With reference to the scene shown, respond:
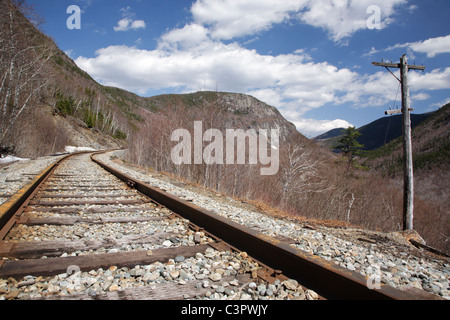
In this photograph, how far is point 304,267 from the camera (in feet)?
7.10

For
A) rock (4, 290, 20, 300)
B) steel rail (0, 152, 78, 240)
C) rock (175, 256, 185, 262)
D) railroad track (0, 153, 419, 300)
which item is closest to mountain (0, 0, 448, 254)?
steel rail (0, 152, 78, 240)

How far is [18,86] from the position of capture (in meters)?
19.1

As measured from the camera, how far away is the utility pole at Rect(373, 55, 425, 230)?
1009 centimetres

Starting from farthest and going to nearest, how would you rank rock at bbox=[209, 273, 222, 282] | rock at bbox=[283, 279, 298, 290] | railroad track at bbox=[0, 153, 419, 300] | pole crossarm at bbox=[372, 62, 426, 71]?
pole crossarm at bbox=[372, 62, 426, 71] → rock at bbox=[209, 273, 222, 282] → rock at bbox=[283, 279, 298, 290] → railroad track at bbox=[0, 153, 419, 300]

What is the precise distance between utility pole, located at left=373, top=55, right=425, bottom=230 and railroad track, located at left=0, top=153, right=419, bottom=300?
950 cm

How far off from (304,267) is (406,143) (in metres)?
10.3

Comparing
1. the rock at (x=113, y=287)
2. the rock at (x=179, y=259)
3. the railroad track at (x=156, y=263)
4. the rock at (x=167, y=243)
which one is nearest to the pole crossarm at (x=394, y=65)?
the railroad track at (x=156, y=263)

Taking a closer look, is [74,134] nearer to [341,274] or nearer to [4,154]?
[4,154]

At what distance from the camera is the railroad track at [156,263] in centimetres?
192

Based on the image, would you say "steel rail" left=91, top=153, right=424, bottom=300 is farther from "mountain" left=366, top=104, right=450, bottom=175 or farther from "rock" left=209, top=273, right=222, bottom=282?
"mountain" left=366, top=104, right=450, bottom=175

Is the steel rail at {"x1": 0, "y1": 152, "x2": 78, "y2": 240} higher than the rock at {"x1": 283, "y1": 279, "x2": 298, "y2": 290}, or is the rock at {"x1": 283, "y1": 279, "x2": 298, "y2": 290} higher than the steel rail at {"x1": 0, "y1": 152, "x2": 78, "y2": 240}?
the steel rail at {"x1": 0, "y1": 152, "x2": 78, "y2": 240}

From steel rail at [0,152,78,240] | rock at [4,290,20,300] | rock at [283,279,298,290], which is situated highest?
steel rail at [0,152,78,240]

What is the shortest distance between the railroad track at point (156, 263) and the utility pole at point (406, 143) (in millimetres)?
9504
